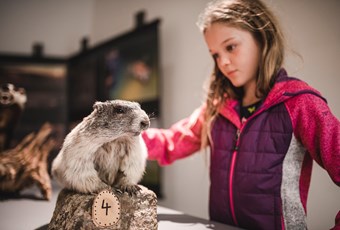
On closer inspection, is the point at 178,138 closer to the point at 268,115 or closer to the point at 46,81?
the point at 268,115

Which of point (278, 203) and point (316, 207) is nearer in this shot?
point (278, 203)

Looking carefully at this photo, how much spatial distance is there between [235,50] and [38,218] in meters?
0.84

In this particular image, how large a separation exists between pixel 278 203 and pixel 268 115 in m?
0.28

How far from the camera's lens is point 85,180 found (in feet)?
2.47

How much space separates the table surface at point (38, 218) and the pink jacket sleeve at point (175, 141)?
8.2 inches

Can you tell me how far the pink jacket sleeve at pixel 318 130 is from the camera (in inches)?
33.4

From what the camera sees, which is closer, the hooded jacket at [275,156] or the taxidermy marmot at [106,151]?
the taxidermy marmot at [106,151]

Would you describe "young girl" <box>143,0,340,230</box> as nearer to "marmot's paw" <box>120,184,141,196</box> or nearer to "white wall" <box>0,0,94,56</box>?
"marmot's paw" <box>120,184,141,196</box>

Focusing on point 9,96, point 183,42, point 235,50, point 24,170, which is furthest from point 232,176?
point 183,42

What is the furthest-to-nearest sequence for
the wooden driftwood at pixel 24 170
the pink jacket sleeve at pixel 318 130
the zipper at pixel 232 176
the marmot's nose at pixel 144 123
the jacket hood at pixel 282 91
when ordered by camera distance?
the wooden driftwood at pixel 24 170
the zipper at pixel 232 176
the jacket hood at pixel 282 91
the pink jacket sleeve at pixel 318 130
the marmot's nose at pixel 144 123

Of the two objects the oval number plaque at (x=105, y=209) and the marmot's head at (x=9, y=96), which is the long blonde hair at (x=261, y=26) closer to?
the oval number plaque at (x=105, y=209)

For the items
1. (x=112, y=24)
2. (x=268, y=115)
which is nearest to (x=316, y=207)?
(x=268, y=115)

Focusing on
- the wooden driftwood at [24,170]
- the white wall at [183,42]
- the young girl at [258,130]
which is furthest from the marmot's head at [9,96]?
the white wall at [183,42]

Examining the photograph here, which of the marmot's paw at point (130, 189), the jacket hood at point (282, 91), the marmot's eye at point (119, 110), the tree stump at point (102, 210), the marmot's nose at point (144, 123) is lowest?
the tree stump at point (102, 210)
